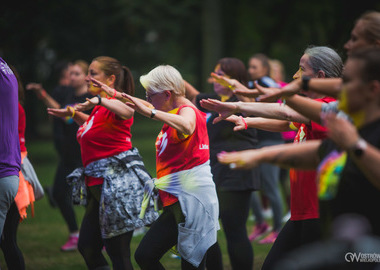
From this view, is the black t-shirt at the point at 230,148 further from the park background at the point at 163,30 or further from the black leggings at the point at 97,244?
the park background at the point at 163,30

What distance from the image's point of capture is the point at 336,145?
9.50 feet

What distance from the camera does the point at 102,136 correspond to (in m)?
4.96

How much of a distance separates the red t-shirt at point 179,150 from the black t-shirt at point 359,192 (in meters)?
1.67

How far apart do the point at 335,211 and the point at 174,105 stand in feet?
6.58

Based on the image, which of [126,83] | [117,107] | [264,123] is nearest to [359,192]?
[264,123]

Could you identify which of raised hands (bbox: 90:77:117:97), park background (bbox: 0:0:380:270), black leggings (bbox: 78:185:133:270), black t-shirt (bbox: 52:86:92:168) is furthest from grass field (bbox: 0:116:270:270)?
park background (bbox: 0:0:380:270)

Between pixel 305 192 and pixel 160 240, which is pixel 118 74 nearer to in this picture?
pixel 160 240

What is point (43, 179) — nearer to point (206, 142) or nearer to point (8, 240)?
point (8, 240)

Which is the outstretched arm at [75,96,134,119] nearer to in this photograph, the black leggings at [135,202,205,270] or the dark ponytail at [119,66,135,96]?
the dark ponytail at [119,66,135,96]

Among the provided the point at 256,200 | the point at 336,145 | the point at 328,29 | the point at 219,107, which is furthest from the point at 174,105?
the point at 328,29

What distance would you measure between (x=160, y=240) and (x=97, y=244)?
0.82 metres

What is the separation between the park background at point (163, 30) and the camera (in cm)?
1727

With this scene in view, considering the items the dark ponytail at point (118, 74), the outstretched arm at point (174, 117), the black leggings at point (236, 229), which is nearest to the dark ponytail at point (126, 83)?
the dark ponytail at point (118, 74)

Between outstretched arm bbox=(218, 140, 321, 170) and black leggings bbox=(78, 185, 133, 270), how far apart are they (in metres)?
2.09
